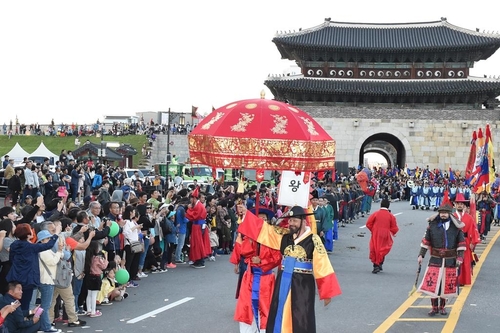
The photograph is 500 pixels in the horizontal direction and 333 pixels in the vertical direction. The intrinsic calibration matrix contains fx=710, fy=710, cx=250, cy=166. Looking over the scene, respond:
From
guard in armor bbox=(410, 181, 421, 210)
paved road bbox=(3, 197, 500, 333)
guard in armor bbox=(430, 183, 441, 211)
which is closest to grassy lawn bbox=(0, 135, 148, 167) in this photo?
guard in armor bbox=(410, 181, 421, 210)

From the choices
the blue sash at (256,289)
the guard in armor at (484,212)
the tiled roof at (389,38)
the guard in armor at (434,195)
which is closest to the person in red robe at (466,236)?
the blue sash at (256,289)

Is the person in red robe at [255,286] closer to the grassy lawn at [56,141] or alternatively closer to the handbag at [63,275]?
the handbag at [63,275]

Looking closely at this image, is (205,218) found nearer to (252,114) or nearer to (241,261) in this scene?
(241,261)

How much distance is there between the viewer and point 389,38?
168 ft

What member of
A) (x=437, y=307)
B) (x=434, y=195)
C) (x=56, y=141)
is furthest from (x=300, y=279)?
(x=56, y=141)

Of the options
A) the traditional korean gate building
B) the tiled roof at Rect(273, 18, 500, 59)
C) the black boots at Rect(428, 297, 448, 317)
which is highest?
the tiled roof at Rect(273, 18, 500, 59)

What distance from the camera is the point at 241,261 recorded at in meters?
9.74

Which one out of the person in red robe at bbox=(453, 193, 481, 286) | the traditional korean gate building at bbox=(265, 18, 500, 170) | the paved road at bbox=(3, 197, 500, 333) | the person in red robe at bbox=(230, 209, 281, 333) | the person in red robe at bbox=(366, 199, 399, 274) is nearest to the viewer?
the person in red robe at bbox=(230, 209, 281, 333)

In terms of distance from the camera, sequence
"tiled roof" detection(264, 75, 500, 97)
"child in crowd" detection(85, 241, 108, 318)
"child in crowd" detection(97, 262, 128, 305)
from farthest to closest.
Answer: "tiled roof" detection(264, 75, 500, 97) < "child in crowd" detection(97, 262, 128, 305) < "child in crowd" detection(85, 241, 108, 318)

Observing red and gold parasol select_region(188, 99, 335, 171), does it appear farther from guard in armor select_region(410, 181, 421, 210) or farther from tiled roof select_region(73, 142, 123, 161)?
tiled roof select_region(73, 142, 123, 161)

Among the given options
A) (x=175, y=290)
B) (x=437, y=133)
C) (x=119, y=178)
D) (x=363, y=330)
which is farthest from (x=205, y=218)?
(x=437, y=133)

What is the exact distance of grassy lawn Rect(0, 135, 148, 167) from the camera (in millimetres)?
53656

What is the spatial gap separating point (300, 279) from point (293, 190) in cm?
160

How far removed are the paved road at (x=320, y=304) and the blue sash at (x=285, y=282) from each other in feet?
6.28
